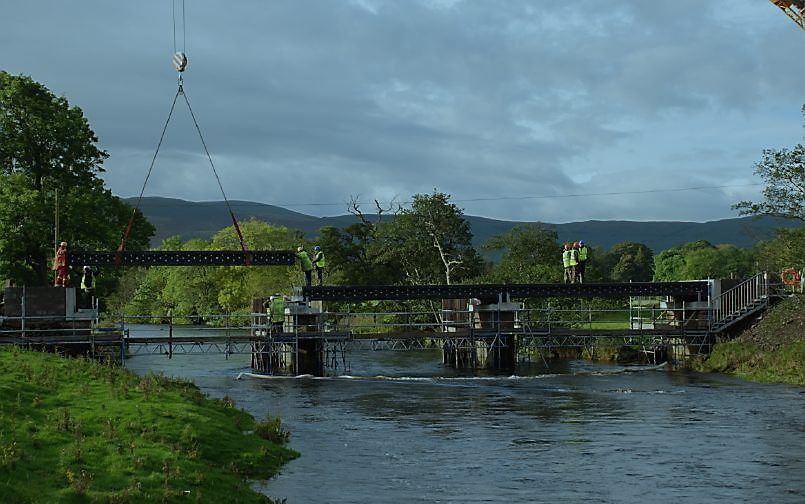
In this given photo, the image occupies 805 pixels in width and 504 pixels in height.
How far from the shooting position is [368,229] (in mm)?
112625

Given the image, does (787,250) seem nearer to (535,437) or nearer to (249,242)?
(535,437)

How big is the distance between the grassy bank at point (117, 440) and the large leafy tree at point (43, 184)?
28.4m

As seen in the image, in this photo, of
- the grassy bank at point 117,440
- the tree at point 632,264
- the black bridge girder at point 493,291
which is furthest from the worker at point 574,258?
the tree at point 632,264

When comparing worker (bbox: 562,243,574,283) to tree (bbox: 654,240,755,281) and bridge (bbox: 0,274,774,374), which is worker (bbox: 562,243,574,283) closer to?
bridge (bbox: 0,274,774,374)

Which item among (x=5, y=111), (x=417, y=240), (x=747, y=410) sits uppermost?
(x=5, y=111)

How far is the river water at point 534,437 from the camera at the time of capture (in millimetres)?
21453

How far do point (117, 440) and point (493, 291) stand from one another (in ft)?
112

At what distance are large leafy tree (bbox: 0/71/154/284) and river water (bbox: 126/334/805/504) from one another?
1456 cm

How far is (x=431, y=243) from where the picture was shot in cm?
9762

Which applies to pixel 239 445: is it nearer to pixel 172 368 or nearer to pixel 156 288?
pixel 172 368

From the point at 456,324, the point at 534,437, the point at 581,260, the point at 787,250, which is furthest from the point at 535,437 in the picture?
the point at 787,250

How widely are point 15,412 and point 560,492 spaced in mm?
11893

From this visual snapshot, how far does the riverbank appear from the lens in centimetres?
4425

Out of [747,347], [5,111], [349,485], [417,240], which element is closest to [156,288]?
[417,240]
